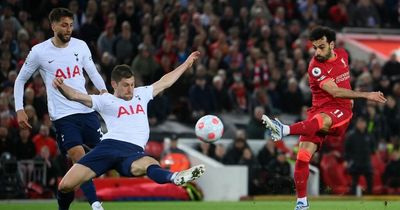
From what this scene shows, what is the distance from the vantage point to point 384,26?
32.1 meters

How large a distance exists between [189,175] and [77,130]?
2.37 meters

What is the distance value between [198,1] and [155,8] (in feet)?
6.48

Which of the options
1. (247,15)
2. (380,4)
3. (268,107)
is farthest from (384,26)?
(268,107)

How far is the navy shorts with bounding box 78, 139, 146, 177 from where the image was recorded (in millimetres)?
12281

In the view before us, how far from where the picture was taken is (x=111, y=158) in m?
12.3

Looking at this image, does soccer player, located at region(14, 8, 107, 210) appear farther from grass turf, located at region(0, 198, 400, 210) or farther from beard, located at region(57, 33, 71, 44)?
grass turf, located at region(0, 198, 400, 210)

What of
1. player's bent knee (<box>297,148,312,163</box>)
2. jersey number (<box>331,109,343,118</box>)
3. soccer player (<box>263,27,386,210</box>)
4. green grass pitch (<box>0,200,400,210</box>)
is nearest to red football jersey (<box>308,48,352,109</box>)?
soccer player (<box>263,27,386,210</box>)

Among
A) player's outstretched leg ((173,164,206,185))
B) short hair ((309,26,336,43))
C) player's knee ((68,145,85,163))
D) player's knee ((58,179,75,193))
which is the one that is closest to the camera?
player's outstretched leg ((173,164,206,185))

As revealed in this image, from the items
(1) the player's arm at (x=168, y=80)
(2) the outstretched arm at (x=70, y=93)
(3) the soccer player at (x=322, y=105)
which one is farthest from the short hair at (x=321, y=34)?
(2) the outstretched arm at (x=70, y=93)

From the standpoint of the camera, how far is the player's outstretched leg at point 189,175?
11.7m

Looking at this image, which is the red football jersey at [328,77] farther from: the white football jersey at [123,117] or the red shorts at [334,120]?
the white football jersey at [123,117]

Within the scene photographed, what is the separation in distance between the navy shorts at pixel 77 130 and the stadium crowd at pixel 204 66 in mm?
7574

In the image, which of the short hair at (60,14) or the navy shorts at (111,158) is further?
the short hair at (60,14)

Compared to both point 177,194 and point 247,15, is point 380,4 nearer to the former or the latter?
point 247,15
